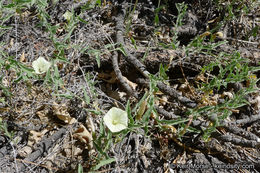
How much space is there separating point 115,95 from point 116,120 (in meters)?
0.63

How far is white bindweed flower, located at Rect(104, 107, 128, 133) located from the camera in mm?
1514

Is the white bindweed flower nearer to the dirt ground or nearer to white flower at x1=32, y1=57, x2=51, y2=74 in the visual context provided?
the dirt ground

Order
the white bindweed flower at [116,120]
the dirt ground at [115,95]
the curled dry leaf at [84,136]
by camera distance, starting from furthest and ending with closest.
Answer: the curled dry leaf at [84,136] < the dirt ground at [115,95] < the white bindweed flower at [116,120]

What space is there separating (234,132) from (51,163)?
160 cm

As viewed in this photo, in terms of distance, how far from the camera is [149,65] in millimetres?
2285

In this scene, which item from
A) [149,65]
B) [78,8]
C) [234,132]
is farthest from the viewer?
[78,8]

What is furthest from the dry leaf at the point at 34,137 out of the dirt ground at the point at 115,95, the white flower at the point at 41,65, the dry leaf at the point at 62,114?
the white flower at the point at 41,65

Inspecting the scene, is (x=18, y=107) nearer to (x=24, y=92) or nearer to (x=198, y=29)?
(x=24, y=92)

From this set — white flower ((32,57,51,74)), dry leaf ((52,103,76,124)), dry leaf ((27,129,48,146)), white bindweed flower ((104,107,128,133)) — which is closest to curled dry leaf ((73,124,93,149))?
dry leaf ((52,103,76,124))

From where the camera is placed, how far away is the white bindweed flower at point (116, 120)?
1.51 meters

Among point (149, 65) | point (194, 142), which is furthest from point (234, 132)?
point (149, 65)

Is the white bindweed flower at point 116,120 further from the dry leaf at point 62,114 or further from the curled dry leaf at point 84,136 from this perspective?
the dry leaf at point 62,114

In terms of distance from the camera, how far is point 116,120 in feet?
5.31

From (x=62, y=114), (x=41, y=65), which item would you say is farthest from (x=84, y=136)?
(x=41, y=65)
